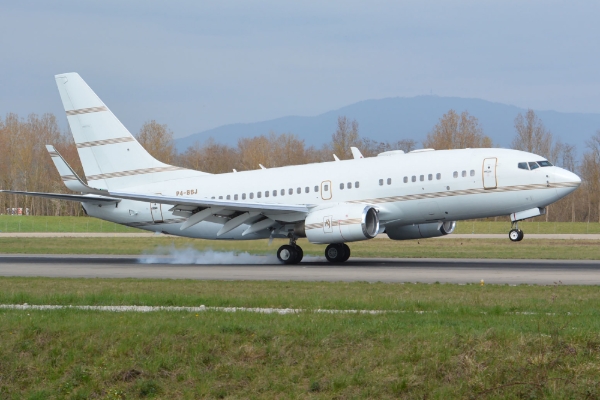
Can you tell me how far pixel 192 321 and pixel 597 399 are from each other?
286 inches

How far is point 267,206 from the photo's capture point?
33.2m

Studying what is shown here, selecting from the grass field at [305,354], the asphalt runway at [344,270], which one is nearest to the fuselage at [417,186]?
the asphalt runway at [344,270]

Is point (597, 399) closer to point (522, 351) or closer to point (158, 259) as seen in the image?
point (522, 351)

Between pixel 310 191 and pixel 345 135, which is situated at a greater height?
pixel 345 135

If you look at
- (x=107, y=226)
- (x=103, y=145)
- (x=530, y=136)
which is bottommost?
(x=107, y=226)

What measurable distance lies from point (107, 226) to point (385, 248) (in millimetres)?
48418

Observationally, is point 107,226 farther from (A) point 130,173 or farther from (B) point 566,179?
(B) point 566,179

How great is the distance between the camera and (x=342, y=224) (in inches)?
1262

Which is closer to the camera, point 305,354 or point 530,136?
point 305,354

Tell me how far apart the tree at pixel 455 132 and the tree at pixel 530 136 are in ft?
23.8

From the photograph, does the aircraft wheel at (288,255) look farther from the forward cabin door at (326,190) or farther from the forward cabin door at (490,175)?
the forward cabin door at (490,175)

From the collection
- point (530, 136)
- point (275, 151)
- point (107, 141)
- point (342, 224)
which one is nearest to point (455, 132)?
point (530, 136)

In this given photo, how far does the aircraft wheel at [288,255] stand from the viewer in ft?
112

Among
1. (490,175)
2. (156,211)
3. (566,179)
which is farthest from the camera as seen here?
(156,211)
